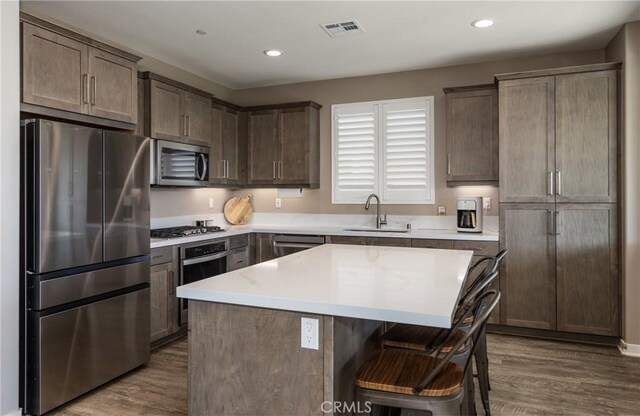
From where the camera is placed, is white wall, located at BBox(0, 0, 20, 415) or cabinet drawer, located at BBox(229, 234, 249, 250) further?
cabinet drawer, located at BBox(229, 234, 249, 250)

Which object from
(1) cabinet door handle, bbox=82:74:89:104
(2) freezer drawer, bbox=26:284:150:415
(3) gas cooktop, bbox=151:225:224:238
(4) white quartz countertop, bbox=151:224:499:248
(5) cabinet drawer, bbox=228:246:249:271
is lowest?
(2) freezer drawer, bbox=26:284:150:415

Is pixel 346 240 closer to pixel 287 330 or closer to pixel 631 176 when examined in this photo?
pixel 631 176

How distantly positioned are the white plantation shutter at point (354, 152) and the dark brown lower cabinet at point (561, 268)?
1.56 m

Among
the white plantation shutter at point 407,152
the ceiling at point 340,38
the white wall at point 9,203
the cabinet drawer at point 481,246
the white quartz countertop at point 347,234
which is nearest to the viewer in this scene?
the white wall at point 9,203

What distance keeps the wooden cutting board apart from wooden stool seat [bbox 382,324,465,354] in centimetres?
348

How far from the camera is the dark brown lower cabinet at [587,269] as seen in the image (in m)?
3.59

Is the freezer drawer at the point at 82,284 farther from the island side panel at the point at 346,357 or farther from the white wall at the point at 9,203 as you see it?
the island side panel at the point at 346,357

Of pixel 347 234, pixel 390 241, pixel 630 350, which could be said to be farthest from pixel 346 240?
pixel 630 350

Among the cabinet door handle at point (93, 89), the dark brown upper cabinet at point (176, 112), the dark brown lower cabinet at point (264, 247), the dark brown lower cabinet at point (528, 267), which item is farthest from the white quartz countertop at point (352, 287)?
the dark brown lower cabinet at point (264, 247)

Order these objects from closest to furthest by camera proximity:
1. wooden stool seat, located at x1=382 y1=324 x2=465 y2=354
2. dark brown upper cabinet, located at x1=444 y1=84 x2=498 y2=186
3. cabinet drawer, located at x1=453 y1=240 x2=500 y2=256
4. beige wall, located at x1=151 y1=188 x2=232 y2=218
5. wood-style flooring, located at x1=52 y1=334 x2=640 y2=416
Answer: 1. wooden stool seat, located at x1=382 y1=324 x2=465 y2=354
2. wood-style flooring, located at x1=52 y1=334 x2=640 y2=416
3. cabinet drawer, located at x1=453 y1=240 x2=500 y2=256
4. dark brown upper cabinet, located at x1=444 y1=84 x2=498 y2=186
5. beige wall, located at x1=151 y1=188 x2=232 y2=218

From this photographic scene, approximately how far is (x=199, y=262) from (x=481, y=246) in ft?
8.36

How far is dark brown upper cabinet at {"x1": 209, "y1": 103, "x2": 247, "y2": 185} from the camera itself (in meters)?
4.67

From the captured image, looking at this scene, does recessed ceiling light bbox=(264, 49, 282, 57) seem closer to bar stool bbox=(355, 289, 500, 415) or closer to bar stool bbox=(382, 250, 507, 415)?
bar stool bbox=(382, 250, 507, 415)

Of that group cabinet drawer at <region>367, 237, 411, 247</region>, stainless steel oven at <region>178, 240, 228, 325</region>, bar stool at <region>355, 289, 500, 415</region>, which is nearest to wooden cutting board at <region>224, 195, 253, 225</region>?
stainless steel oven at <region>178, 240, 228, 325</region>
